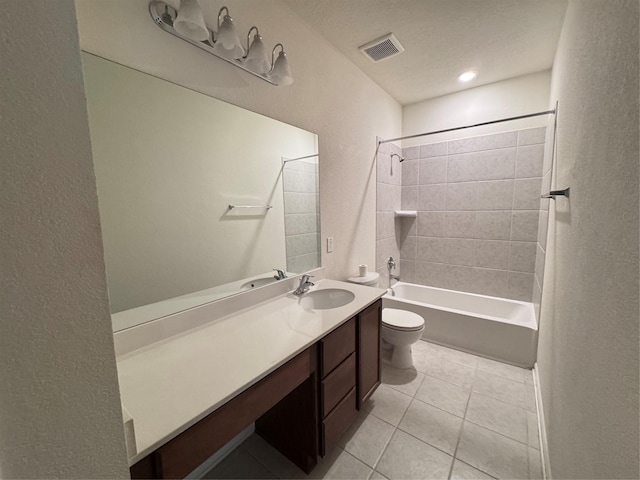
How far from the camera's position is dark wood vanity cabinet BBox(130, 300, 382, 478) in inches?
28.0

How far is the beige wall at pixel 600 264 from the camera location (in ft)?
1.80

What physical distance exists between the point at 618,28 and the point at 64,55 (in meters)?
1.22

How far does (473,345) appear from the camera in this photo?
2340 millimetres

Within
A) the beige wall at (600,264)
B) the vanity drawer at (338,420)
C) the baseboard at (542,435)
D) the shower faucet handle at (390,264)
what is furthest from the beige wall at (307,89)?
the baseboard at (542,435)

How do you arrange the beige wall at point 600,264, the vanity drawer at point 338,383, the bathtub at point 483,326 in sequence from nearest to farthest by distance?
the beige wall at point 600,264 → the vanity drawer at point 338,383 → the bathtub at point 483,326

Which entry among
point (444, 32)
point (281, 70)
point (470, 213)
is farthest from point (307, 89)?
point (470, 213)

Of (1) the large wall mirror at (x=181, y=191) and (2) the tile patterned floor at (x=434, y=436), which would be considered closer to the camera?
(1) the large wall mirror at (x=181, y=191)

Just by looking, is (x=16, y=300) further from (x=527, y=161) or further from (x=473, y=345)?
(x=527, y=161)

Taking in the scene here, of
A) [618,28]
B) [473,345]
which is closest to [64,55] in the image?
[618,28]

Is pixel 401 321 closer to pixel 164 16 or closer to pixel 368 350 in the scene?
pixel 368 350

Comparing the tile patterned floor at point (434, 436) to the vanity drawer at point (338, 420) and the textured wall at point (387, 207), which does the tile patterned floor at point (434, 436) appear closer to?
the vanity drawer at point (338, 420)

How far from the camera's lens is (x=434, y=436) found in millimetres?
1515

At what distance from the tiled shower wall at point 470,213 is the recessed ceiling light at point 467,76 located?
0.57 m

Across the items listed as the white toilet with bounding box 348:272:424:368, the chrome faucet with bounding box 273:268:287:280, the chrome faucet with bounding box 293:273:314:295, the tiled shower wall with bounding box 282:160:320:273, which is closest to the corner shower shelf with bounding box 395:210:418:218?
the white toilet with bounding box 348:272:424:368
